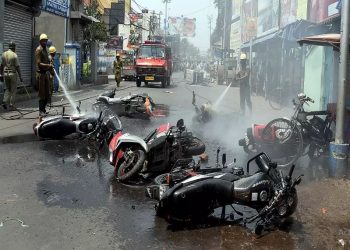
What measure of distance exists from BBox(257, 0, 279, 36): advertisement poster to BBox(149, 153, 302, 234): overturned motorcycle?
21.1m

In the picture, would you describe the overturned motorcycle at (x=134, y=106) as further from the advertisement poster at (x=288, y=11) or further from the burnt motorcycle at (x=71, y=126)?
the advertisement poster at (x=288, y=11)

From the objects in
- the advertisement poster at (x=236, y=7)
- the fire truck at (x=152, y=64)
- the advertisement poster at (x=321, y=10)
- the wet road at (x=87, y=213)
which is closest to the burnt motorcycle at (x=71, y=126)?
the wet road at (x=87, y=213)

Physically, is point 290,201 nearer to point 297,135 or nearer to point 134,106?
point 297,135

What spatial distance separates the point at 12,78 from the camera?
13.4 m

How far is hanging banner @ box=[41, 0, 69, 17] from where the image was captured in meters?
19.6

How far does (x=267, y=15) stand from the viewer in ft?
90.3

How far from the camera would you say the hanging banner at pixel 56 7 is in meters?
19.6

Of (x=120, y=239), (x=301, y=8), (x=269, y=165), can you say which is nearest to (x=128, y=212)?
(x=120, y=239)

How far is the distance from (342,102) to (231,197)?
3.01m

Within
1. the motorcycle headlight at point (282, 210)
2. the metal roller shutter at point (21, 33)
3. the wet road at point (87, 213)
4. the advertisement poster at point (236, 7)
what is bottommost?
the wet road at point (87, 213)

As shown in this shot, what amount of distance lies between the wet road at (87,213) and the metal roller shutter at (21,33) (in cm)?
1073

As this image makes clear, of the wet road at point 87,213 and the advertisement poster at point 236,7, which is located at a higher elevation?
the advertisement poster at point 236,7

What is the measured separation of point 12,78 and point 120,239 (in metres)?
10.2

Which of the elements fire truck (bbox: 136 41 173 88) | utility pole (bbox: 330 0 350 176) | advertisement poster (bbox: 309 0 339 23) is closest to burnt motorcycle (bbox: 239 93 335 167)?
utility pole (bbox: 330 0 350 176)
